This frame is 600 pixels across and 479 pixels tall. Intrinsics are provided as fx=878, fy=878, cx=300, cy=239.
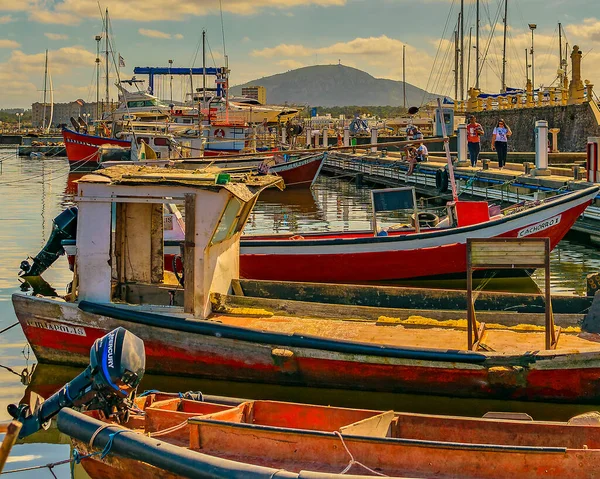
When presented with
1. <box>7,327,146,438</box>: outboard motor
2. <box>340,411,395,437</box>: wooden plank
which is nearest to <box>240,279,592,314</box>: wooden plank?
<box>340,411,395,437</box>: wooden plank

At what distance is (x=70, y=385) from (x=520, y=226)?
9.71 metres

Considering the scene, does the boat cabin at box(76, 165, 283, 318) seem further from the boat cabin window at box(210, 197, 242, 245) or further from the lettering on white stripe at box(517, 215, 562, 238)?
the lettering on white stripe at box(517, 215, 562, 238)

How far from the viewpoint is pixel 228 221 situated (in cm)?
1047

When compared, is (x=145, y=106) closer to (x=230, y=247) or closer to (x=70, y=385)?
(x=230, y=247)

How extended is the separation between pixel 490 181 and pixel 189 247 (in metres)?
15.1

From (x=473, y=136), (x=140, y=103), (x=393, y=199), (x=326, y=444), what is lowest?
(x=326, y=444)

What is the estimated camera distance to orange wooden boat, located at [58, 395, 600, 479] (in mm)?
6102

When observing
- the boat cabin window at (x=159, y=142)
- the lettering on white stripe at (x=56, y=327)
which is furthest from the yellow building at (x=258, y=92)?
the lettering on white stripe at (x=56, y=327)

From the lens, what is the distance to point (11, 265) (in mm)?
18359

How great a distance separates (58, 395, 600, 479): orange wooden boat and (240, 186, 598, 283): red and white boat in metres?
7.79

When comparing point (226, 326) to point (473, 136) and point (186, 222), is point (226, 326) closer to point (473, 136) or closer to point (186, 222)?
point (186, 222)

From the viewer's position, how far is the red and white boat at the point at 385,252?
15133mm

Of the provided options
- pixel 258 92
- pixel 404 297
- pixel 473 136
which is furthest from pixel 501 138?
pixel 258 92

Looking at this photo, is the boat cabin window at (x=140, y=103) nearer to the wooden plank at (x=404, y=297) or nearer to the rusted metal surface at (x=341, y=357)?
the wooden plank at (x=404, y=297)
